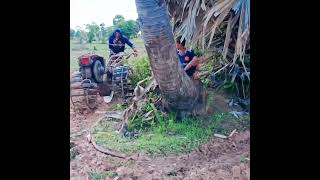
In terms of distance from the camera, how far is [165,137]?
8.61ft

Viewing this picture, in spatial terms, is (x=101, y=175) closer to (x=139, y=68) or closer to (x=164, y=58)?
(x=139, y=68)

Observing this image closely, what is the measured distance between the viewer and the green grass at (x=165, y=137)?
260cm

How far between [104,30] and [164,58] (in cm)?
38

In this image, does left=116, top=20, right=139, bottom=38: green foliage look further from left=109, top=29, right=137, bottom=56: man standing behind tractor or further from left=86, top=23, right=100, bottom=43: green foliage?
left=86, top=23, right=100, bottom=43: green foliage

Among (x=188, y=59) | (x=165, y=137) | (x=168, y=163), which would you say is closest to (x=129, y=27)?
(x=188, y=59)

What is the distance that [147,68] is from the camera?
265cm

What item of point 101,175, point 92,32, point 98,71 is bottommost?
point 101,175

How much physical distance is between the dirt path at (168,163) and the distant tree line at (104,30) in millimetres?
400

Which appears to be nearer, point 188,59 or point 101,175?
point 101,175

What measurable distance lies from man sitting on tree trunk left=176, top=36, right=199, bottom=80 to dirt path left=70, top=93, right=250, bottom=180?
0.42m
